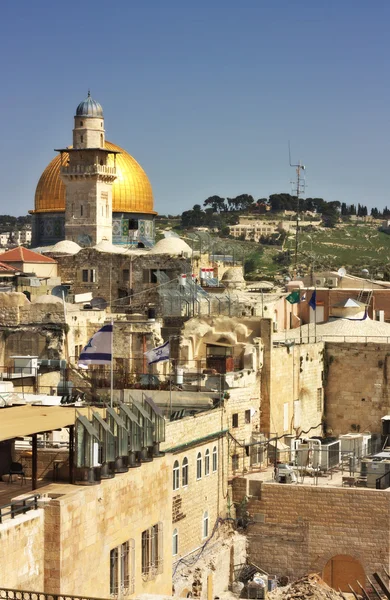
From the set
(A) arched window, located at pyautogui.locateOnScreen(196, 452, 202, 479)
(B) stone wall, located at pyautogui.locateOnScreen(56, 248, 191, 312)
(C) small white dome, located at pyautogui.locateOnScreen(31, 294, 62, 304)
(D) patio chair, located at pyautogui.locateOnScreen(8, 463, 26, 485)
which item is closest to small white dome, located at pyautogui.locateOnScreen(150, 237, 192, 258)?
(B) stone wall, located at pyautogui.locateOnScreen(56, 248, 191, 312)

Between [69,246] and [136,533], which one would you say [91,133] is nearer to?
[69,246]

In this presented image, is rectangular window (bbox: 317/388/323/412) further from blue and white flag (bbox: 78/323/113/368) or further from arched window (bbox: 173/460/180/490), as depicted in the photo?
arched window (bbox: 173/460/180/490)

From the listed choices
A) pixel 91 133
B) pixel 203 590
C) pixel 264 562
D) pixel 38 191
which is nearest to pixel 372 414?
pixel 264 562

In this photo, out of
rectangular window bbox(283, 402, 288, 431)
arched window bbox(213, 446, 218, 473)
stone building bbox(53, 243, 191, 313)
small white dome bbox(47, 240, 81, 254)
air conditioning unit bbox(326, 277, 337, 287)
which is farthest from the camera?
air conditioning unit bbox(326, 277, 337, 287)

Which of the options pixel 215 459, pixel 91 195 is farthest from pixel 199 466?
pixel 91 195

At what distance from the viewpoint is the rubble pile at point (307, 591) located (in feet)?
90.5

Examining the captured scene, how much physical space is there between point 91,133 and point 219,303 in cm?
1494

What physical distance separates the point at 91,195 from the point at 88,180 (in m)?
0.66

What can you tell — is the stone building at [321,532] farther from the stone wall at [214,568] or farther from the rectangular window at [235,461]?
the rectangular window at [235,461]

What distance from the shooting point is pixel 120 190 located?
6178cm

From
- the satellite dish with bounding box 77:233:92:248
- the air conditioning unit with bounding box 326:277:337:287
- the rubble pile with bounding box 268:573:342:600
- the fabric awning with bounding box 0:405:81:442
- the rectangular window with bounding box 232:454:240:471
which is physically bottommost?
the rubble pile with bounding box 268:573:342:600

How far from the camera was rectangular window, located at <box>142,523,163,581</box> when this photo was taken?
22.2 metres

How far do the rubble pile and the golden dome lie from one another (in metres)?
34.4

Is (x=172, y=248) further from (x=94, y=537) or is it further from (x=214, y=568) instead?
(x=94, y=537)
